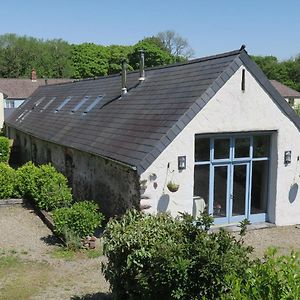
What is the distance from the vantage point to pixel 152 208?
1178cm

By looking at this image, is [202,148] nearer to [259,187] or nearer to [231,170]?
[231,170]

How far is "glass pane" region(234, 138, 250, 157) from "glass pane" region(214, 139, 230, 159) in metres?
0.32

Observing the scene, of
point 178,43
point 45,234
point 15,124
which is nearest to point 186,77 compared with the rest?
point 45,234

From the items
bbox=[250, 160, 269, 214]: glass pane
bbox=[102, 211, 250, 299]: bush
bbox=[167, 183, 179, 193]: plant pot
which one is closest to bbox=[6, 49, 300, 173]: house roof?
bbox=[167, 183, 179, 193]: plant pot

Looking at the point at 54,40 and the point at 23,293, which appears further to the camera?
the point at 54,40

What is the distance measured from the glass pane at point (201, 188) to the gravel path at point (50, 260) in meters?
3.49

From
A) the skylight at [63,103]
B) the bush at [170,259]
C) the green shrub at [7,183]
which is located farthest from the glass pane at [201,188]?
the skylight at [63,103]

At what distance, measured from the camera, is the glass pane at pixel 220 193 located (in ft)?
43.2

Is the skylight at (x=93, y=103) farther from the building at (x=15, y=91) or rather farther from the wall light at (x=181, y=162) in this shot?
the building at (x=15, y=91)

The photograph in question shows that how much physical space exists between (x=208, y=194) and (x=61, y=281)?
219 inches

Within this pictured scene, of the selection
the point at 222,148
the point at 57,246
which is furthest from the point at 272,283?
the point at 222,148

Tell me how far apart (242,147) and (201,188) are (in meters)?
1.92

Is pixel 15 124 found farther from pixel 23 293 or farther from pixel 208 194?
pixel 23 293

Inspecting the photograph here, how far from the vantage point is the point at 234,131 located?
12.8 m
